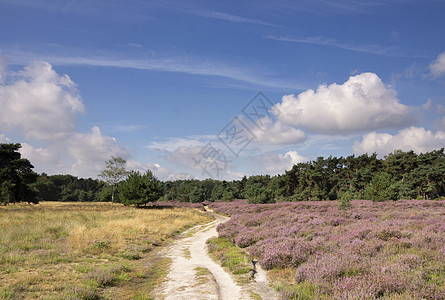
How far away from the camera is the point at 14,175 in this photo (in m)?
44.8

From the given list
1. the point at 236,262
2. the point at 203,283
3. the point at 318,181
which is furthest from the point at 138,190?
the point at 318,181

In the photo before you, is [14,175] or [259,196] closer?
[14,175]

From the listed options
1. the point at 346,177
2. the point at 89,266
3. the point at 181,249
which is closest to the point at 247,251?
the point at 181,249

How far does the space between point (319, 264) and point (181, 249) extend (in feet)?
32.5

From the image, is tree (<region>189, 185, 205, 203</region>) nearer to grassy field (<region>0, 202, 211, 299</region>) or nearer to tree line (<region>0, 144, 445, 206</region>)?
tree line (<region>0, 144, 445, 206</region>)

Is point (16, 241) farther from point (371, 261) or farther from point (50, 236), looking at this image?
point (371, 261)

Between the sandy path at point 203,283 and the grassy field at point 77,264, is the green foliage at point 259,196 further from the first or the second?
the sandy path at point 203,283

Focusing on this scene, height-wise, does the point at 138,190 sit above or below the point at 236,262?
above

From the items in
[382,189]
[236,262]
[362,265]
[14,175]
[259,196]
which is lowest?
[236,262]

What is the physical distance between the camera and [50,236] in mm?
16703

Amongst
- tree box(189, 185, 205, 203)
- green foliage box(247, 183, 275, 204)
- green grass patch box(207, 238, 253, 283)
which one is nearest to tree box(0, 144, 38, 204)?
tree box(189, 185, 205, 203)

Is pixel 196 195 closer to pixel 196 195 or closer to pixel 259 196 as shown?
pixel 196 195

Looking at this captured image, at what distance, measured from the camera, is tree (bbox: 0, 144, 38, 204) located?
4322 centimetres

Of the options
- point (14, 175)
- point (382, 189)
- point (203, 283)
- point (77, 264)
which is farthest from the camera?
point (14, 175)
